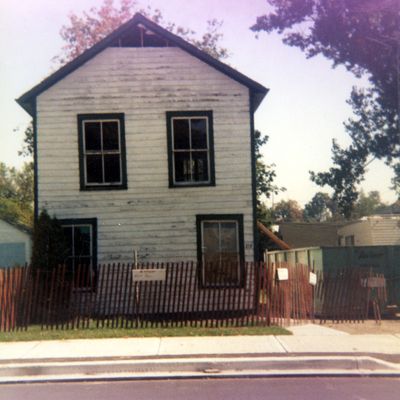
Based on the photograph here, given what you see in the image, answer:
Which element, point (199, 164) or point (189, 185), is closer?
point (189, 185)

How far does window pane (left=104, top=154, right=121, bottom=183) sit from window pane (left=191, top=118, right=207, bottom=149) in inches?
83.1

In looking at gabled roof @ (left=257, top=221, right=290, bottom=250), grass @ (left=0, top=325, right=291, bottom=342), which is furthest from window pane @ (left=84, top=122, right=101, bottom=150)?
gabled roof @ (left=257, top=221, right=290, bottom=250)

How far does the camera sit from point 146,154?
15.6 meters

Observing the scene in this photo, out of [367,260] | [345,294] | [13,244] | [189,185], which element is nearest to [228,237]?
[189,185]

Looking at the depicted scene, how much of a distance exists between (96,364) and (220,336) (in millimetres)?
3080

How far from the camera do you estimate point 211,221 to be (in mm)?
15500

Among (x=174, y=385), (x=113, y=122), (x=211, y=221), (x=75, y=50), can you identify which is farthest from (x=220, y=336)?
(x=75, y=50)

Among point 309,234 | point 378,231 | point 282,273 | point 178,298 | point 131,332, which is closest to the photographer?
point 131,332

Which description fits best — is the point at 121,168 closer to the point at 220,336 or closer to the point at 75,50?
the point at 220,336

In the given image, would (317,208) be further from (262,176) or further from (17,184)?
(262,176)

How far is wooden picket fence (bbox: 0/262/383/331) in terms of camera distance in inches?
512

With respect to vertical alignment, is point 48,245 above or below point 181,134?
below

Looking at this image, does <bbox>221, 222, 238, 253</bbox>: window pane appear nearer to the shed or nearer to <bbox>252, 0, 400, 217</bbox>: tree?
the shed

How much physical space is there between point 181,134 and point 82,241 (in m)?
3.87
